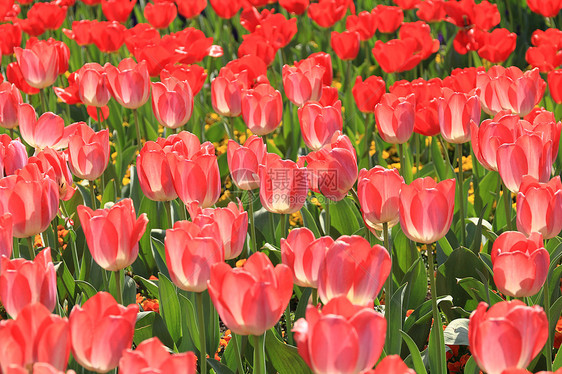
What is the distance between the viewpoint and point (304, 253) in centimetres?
182

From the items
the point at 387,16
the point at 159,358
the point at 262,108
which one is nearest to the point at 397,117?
the point at 262,108

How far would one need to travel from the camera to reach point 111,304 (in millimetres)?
1500

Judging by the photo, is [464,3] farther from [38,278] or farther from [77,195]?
[38,278]

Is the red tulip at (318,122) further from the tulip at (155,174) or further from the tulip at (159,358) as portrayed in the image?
the tulip at (159,358)

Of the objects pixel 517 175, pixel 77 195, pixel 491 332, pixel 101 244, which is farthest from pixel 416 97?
pixel 491 332

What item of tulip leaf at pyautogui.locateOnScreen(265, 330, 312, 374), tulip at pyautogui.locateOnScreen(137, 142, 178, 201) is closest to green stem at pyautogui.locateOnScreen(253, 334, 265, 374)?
tulip leaf at pyautogui.locateOnScreen(265, 330, 312, 374)

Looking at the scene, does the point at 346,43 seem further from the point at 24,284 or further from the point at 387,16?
the point at 24,284

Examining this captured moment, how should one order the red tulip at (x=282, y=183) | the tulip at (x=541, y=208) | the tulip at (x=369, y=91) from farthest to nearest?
1. the tulip at (x=369, y=91)
2. the red tulip at (x=282, y=183)
3. the tulip at (x=541, y=208)

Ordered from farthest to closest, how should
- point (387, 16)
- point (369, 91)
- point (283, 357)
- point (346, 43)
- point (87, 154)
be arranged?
point (387, 16) → point (346, 43) → point (369, 91) → point (87, 154) → point (283, 357)

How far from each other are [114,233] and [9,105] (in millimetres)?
1568

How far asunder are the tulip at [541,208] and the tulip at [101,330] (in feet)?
3.59

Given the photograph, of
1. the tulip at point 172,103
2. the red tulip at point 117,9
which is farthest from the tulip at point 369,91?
the red tulip at point 117,9

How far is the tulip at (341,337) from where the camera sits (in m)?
1.34

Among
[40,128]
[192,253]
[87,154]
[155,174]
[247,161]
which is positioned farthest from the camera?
[40,128]
